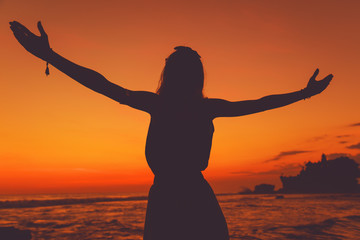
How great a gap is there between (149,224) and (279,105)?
1.25 meters

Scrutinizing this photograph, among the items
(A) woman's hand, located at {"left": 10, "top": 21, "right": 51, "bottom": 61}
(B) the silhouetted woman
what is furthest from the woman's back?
(A) woman's hand, located at {"left": 10, "top": 21, "right": 51, "bottom": 61}

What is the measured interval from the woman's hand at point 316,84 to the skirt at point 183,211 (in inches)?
48.5

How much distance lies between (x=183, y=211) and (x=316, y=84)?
1531mm

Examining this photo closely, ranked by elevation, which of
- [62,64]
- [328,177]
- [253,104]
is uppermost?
[62,64]

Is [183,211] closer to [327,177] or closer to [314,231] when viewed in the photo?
[314,231]

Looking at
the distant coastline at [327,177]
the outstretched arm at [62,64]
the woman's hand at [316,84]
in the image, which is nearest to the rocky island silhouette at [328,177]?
the distant coastline at [327,177]

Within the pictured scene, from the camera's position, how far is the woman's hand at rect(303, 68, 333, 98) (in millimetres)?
2181

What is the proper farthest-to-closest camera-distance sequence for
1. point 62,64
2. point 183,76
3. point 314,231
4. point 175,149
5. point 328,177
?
point 328,177, point 314,231, point 183,76, point 175,149, point 62,64

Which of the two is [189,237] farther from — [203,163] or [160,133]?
[160,133]

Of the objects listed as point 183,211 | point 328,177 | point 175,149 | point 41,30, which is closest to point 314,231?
point 183,211

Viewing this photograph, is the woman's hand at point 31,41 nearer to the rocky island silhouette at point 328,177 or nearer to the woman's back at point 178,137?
the woman's back at point 178,137

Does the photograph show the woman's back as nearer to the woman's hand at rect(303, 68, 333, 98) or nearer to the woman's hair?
the woman's hair

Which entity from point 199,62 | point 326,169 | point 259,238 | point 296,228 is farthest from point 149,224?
point 326,169

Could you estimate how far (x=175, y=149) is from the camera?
1651 millimetres
